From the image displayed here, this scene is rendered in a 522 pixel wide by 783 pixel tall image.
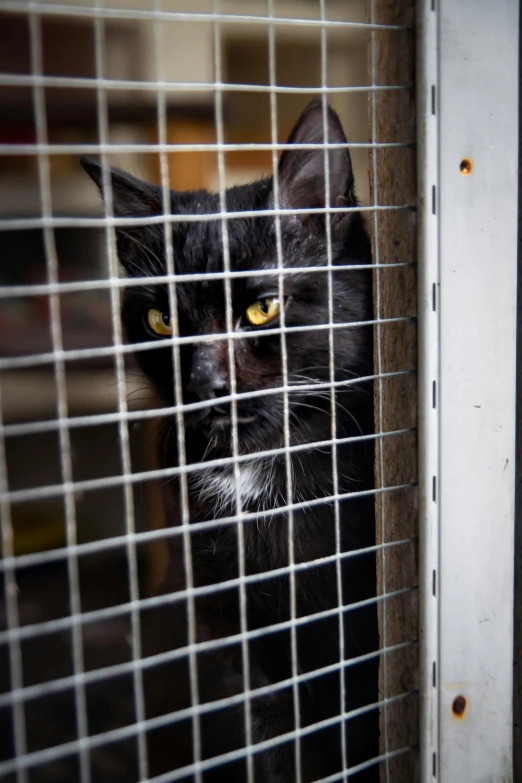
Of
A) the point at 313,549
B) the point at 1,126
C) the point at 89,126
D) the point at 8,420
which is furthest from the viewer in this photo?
the point at 8,420

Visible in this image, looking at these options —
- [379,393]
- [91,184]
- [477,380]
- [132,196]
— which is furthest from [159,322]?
[91,184]

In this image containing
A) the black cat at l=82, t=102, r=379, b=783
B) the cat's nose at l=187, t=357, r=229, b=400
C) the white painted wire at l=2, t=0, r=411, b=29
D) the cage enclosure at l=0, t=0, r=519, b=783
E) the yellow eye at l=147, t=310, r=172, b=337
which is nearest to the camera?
the white painted wire at l=2, t=0, r=411, b=29

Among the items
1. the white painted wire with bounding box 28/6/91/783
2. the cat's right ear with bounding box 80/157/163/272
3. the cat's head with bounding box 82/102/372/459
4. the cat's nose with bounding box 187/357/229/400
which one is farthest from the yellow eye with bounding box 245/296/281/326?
the white painted wire with bounding box 28/6/91/783

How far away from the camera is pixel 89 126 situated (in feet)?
6.97

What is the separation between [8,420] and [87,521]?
0.45 m

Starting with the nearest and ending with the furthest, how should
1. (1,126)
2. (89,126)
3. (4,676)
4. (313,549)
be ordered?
(313,549), (4,676), (1,126), (89,126)

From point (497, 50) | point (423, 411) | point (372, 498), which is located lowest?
point (372, 498)

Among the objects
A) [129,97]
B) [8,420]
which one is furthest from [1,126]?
[8,420]

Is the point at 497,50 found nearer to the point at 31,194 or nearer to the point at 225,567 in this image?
the point at 225,567

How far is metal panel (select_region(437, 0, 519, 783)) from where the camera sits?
29.9 inches

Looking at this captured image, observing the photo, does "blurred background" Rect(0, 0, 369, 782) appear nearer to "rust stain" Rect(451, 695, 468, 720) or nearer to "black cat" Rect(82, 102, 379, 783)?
"black cat" Rect(82, 102, 379, 783)

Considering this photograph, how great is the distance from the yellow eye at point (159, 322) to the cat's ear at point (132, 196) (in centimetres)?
17

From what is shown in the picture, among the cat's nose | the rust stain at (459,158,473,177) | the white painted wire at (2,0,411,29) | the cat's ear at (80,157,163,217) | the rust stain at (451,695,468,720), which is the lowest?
the rust stain at (451,695,468,720)

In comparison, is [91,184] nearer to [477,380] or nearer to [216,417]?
[216,417]
